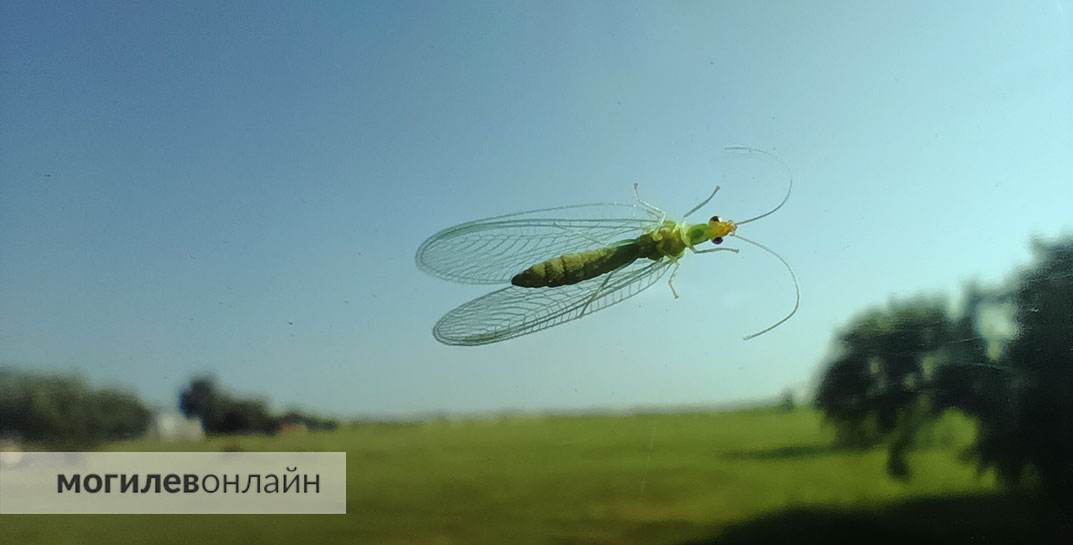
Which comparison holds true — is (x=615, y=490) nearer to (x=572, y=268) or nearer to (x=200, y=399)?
(x=572, y=268)

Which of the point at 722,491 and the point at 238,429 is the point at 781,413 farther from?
the point at 238,429

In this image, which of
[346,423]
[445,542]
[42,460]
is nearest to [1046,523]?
[445,542]

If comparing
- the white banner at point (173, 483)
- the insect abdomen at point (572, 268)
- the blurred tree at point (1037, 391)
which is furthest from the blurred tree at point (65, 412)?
the blurred tree at point (1037, 391)

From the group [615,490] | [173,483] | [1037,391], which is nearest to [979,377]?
[1037,391]

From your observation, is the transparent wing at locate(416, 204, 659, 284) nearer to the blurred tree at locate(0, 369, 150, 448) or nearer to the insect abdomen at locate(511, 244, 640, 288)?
the insect abdomen at locate(511, 244, 640, 288)

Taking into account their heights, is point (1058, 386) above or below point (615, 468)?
above

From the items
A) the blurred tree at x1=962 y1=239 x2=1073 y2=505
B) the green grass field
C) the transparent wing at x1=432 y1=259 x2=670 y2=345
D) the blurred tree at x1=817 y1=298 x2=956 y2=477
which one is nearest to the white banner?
the green grass field

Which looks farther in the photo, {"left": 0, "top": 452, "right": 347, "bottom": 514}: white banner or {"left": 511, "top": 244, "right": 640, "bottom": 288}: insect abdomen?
{"left": 511, "top": 244, "right": 640, "bottom": 288}: insect abdomen
